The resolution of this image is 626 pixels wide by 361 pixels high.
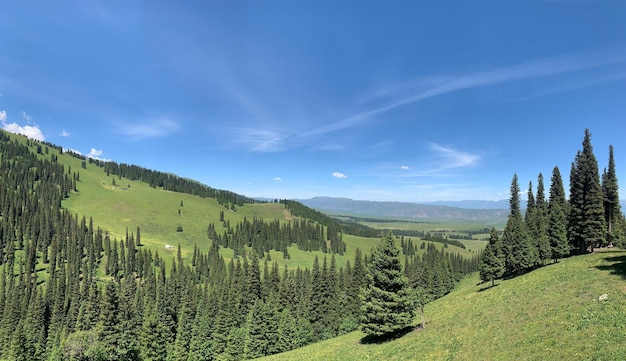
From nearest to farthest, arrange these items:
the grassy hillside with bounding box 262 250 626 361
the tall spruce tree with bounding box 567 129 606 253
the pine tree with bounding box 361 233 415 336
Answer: the grassy hillside with bounding box 262 250 626 361 < the pine tree with bounding box 361 233 415 336 < the tall spruce tree with bounding box 567 129 606 253

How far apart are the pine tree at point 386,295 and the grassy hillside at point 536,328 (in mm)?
2155

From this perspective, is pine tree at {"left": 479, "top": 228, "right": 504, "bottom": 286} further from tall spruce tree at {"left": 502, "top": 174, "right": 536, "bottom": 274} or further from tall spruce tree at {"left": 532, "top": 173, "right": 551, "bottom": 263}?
tall spruce tree at {"left": 532, "top": 173, "right": 551, "bottom": 263}

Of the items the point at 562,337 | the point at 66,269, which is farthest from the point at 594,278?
the point at 66,269

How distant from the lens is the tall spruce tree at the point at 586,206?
68438mm

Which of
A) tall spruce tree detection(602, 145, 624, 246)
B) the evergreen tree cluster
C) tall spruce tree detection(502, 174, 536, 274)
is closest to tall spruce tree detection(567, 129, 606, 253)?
the evergreen tree cluster

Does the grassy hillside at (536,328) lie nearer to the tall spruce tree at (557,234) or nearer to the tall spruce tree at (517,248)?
the tall spruce tree at (557,234)

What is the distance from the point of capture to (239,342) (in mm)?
76812

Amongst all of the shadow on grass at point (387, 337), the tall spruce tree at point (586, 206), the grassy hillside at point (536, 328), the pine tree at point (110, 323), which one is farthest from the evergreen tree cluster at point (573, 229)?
the pine tree at point (110, 323)

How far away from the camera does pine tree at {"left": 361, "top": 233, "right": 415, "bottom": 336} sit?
4000 cm

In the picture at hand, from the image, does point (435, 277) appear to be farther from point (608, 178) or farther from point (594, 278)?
point (594, 278)

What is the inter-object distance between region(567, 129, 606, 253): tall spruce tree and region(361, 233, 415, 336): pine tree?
55.5 metres

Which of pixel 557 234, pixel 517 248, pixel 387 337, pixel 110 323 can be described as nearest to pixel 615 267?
pixel 387 337

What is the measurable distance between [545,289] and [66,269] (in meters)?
211

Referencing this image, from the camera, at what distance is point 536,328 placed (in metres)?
27.8
